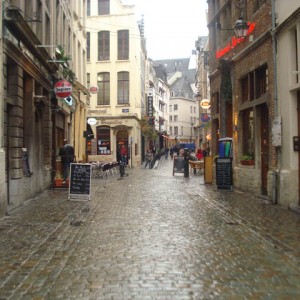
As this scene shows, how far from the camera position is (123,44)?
40.1 meters

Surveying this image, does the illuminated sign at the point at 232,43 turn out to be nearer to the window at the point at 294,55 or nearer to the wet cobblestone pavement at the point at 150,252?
the window at the point at 294,55

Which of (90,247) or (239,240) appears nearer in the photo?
(90,247)

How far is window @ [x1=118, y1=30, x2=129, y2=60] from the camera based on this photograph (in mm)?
39969

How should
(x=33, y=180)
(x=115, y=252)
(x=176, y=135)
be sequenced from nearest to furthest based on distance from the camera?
(x=115, y=252), (x=33, y=180), (x=176, y=135)

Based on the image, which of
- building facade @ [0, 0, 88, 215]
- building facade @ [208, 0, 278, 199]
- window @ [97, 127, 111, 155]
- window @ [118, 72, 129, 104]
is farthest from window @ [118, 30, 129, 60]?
building facade @ [208, 0, 278, 199]

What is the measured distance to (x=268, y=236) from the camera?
765 centimetres

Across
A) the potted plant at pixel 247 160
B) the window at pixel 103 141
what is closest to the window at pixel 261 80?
the potted plant at pixel 247 160

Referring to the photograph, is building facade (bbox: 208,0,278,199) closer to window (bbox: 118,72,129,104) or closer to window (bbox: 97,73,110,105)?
window (bbox: 118,72,129,104)

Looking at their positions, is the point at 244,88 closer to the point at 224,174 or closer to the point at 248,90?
the point at 248,90

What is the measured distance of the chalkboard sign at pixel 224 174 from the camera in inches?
634

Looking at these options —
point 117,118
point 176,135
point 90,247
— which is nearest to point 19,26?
point 90,247

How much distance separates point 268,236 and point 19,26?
7.56m

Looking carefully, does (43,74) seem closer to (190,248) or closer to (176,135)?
(190,248)

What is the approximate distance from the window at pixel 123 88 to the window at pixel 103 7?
18.6ft
